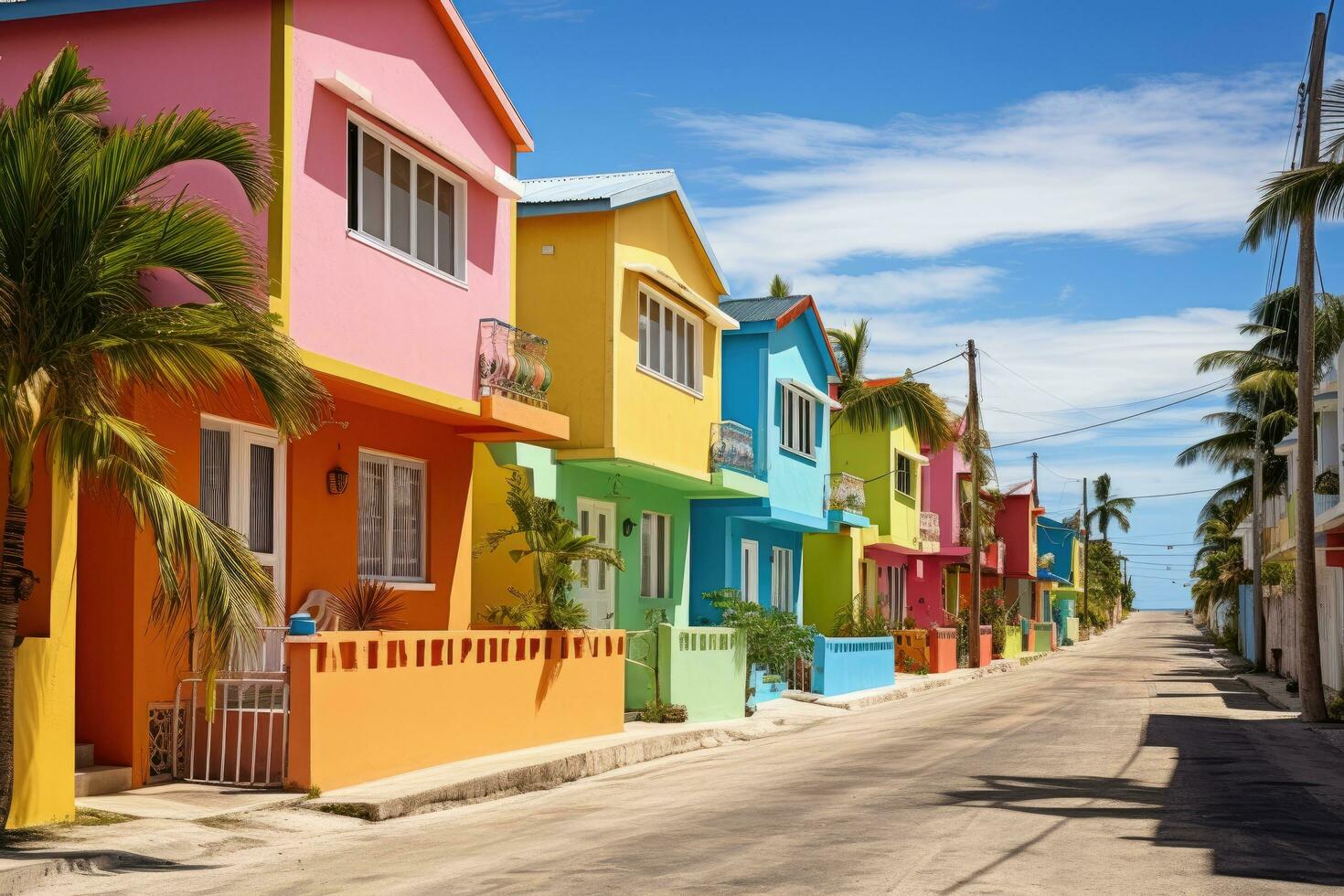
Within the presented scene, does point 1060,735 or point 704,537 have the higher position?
point 704,537

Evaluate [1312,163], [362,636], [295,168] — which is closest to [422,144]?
[295,168]

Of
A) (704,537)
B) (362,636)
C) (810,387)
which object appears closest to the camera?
(362,636)

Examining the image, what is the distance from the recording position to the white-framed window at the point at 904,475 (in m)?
44.0

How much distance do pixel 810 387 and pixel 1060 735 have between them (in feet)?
41.7

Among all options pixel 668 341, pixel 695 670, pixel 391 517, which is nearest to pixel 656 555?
pixel 695 670

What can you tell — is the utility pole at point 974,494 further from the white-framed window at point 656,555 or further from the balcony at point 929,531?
the white-framed window at point 656,555

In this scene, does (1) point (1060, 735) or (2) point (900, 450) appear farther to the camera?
(2) point (900, 450)

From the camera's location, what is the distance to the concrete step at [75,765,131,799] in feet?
39.0

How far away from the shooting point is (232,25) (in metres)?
13.7

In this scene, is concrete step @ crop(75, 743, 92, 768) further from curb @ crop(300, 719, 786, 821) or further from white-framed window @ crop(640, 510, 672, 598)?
white-framed window @ crop(640, 510, 672, 598)

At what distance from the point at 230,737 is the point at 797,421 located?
1936 centimetres

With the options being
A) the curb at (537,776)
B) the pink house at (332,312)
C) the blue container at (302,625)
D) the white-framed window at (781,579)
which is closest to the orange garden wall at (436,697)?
the blue container at (302,625)

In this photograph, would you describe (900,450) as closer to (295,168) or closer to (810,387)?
(810,387)

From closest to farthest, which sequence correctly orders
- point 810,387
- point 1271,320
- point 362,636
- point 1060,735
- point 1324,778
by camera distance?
1. point 362,636
2. point 1324,778
3. point 1060,735
4. point 810,387
5. point 1271,320
